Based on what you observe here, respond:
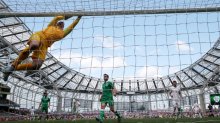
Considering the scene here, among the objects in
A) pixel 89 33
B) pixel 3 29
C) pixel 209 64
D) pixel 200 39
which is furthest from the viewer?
pixel 209 64

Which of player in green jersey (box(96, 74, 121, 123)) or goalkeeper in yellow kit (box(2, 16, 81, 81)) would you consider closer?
goalkeeper in yellow kit (box(2, 16, 81, 81))

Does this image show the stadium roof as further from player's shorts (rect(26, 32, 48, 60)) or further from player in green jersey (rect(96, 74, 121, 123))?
player in green jersey (rect(96, 74, 121, 123))

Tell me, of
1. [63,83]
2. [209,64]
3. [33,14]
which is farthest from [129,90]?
[33,14]

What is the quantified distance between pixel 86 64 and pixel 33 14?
2.73m

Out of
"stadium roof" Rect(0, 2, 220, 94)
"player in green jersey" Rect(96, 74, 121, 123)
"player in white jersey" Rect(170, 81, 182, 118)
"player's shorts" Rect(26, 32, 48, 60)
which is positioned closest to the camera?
"player's shorts" Rect(26, 32, 48, 60)

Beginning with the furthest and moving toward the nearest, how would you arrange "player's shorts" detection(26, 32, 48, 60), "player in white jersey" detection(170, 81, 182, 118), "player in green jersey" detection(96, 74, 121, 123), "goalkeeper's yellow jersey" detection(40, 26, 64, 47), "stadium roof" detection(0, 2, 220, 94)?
"stadium roof" detection(0, 2, 220, 94) < "player in white jersey" detection(170, 81, 182, 118) < "player in green jersey" detection(96, 74, 121, 123) < "goalkeeper's yellow jersey" detection(40, 26, 64, 47) < "player's shorts" detection(26, 32, 48, 60)

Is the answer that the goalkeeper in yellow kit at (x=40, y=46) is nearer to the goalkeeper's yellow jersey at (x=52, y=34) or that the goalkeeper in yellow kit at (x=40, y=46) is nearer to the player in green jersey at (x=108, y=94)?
the goalkeeper's yellow jersey at (x=52, y=34)

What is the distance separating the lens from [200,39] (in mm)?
8750

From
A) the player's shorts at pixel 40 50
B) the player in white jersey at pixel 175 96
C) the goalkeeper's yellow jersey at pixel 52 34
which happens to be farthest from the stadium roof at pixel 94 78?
the player's shorts at pixel 40 50

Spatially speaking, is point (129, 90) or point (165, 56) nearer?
point (165, 56)

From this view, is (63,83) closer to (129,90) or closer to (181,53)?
(129,90)

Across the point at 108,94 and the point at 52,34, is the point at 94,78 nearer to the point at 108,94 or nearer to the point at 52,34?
the point at 108,94

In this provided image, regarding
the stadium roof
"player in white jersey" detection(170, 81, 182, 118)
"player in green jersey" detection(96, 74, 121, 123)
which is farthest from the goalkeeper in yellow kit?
the stadium roof

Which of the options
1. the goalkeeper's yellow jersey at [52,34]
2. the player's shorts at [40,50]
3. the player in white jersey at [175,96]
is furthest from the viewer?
the player in white jersey at [175,96]
